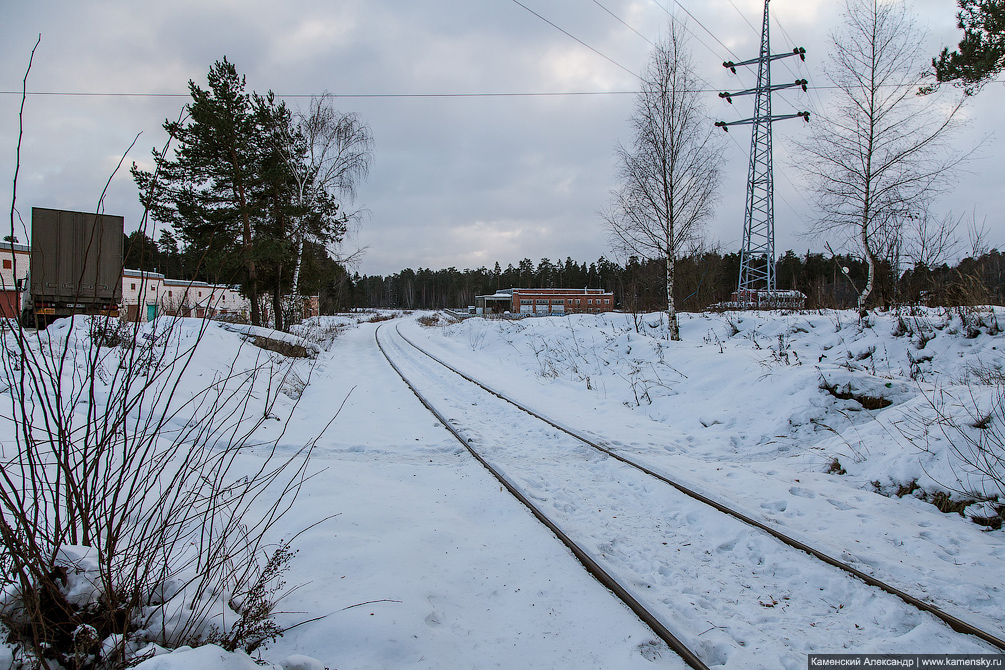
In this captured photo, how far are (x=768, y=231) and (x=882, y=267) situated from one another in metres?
7.60

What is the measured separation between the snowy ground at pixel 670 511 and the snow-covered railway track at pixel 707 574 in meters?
0.03

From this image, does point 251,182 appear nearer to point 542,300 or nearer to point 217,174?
point 217,174

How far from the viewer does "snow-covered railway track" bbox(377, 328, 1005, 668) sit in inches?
114

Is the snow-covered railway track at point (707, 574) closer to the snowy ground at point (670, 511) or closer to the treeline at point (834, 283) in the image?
the snowy ground at point (670, 511)

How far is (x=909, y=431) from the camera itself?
572 cm

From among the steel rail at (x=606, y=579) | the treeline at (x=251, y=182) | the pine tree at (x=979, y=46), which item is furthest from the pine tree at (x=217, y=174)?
the pine tree at (x=979, y=46)

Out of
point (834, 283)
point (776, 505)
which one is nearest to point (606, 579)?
point (776, 505)

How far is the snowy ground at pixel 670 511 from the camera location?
2861 millimetres

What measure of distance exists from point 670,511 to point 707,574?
1.01 meters

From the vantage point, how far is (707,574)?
361 cm

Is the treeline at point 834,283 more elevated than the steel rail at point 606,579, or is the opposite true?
the treeline at point 834,283

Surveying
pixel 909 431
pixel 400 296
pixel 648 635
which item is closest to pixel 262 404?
pixel 648 635

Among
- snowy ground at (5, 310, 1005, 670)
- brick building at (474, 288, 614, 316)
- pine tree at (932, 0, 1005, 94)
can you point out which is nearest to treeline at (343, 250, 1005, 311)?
snowy ground at (5, 310, 1005, 670)

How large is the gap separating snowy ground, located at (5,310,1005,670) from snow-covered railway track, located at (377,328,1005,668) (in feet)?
0.10
